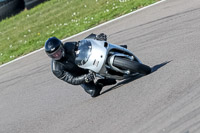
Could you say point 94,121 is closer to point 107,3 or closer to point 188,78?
point 188,78

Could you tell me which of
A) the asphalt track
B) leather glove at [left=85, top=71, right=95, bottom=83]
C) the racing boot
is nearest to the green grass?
the asphalt track

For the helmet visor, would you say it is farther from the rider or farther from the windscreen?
the windscreen

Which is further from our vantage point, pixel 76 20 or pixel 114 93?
pixel 76 20

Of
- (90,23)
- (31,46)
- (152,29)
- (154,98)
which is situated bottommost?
(31,46)

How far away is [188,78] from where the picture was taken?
Answer: 22.2 feet

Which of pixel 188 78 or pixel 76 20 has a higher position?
pixel 188 78

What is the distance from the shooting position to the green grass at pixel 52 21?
1388cm

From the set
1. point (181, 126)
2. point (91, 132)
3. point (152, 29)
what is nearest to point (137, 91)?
point (91, 132)

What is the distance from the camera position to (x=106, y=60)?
717 cm

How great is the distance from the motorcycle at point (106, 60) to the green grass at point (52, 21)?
20.5 ft

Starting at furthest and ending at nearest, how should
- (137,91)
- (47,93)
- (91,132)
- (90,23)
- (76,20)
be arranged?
(76,20) → (90,23) → (47,93) → (137,91) → (91,132)

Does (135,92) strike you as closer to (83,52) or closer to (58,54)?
(83,52)

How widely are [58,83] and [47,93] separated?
52 cm

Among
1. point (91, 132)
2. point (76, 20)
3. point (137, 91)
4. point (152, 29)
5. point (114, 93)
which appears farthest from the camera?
point (76, 20)
